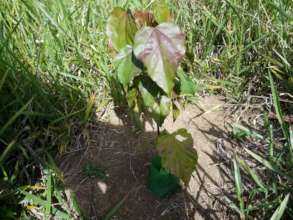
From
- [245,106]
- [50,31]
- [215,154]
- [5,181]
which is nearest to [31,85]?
[50,31]

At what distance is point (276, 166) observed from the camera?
135 centimetres

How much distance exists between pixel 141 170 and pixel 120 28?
0.64 m

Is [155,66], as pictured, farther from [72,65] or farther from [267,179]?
[72,65]

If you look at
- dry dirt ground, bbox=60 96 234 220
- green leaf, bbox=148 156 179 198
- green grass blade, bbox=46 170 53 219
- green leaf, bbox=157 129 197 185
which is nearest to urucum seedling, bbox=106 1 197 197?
green leaf, bbox=157 129 197 185

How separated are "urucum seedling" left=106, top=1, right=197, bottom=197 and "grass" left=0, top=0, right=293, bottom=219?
491mm

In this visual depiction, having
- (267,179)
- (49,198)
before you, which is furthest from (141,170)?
(267,179)

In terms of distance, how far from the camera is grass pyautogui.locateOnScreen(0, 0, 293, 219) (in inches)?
60.8

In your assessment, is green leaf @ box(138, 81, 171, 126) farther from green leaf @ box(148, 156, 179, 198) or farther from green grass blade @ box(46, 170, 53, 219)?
green grass blade @ box(46, 170, 53, 219)

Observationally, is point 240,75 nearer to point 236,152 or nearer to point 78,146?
point 236,152

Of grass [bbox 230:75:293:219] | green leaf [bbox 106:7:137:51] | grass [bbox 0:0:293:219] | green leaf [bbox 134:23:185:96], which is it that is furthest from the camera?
grass [bbox 0:0:293:219]

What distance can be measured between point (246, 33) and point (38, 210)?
3.64ft

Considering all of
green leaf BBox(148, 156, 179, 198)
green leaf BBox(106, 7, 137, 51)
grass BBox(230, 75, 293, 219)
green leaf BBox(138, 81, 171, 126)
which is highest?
green leaf BBox(106, 7, 137, 51)

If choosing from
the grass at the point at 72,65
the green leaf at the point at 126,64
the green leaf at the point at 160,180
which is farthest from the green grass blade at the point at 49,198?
the green leaf at the point at 126,64

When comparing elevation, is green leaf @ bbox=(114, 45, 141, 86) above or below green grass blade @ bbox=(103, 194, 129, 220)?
above
